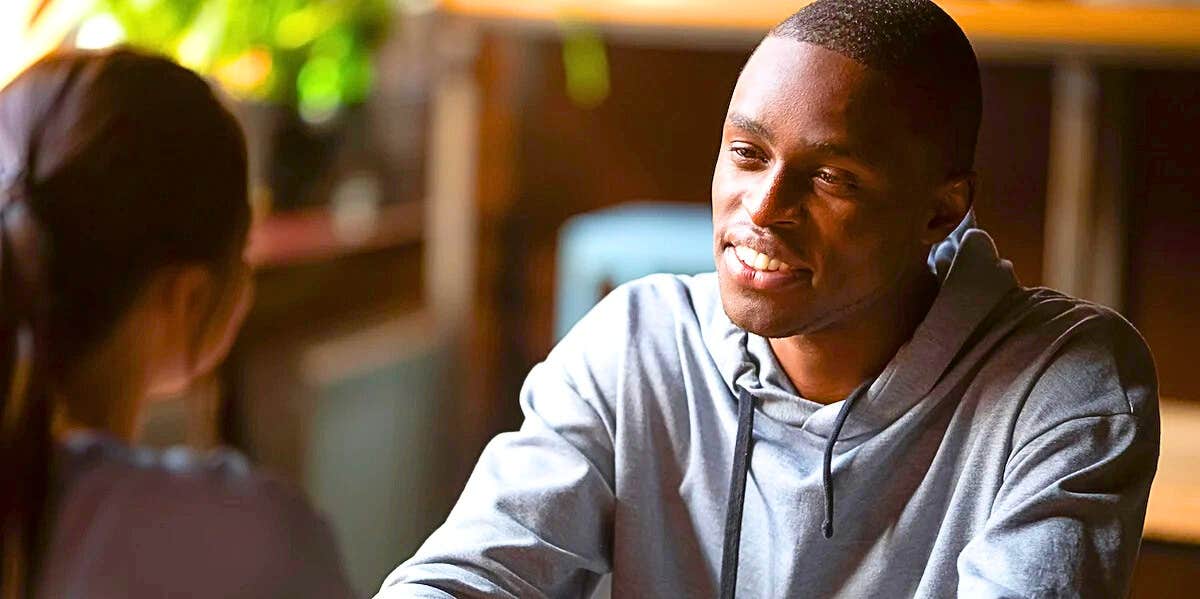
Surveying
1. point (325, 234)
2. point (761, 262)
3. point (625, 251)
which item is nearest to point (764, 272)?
point (761, 262)

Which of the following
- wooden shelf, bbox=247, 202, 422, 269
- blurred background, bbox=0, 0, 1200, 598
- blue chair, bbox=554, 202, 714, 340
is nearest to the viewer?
blurred background, bbox=0, 0, 1200, 598

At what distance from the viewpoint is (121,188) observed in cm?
105

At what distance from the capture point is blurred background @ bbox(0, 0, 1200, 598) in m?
2.42

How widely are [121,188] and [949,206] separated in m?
0.56

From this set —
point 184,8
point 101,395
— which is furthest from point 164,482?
point 184,8

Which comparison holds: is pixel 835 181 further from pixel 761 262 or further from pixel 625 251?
pixel 625 251

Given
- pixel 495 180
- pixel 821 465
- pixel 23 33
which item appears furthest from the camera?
pixel 495 180

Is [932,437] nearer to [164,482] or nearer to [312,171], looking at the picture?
[164,482]

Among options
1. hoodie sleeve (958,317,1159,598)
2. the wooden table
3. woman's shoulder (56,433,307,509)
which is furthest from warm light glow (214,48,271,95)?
hoodie sleeve (958,317,1159,598)

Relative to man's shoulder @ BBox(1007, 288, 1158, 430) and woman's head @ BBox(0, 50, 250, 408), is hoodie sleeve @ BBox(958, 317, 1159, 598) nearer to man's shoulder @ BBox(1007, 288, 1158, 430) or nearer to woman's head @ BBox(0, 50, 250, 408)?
man's shoulder @ BBox(1007, 288, 1158, 430)

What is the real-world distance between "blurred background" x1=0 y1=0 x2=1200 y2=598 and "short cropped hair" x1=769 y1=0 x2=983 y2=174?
1.23 meters

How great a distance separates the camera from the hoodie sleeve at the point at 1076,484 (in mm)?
964

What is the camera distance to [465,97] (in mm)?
2930

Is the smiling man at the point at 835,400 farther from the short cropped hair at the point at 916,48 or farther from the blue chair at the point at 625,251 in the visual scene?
the blue chair at the point at 625,251
